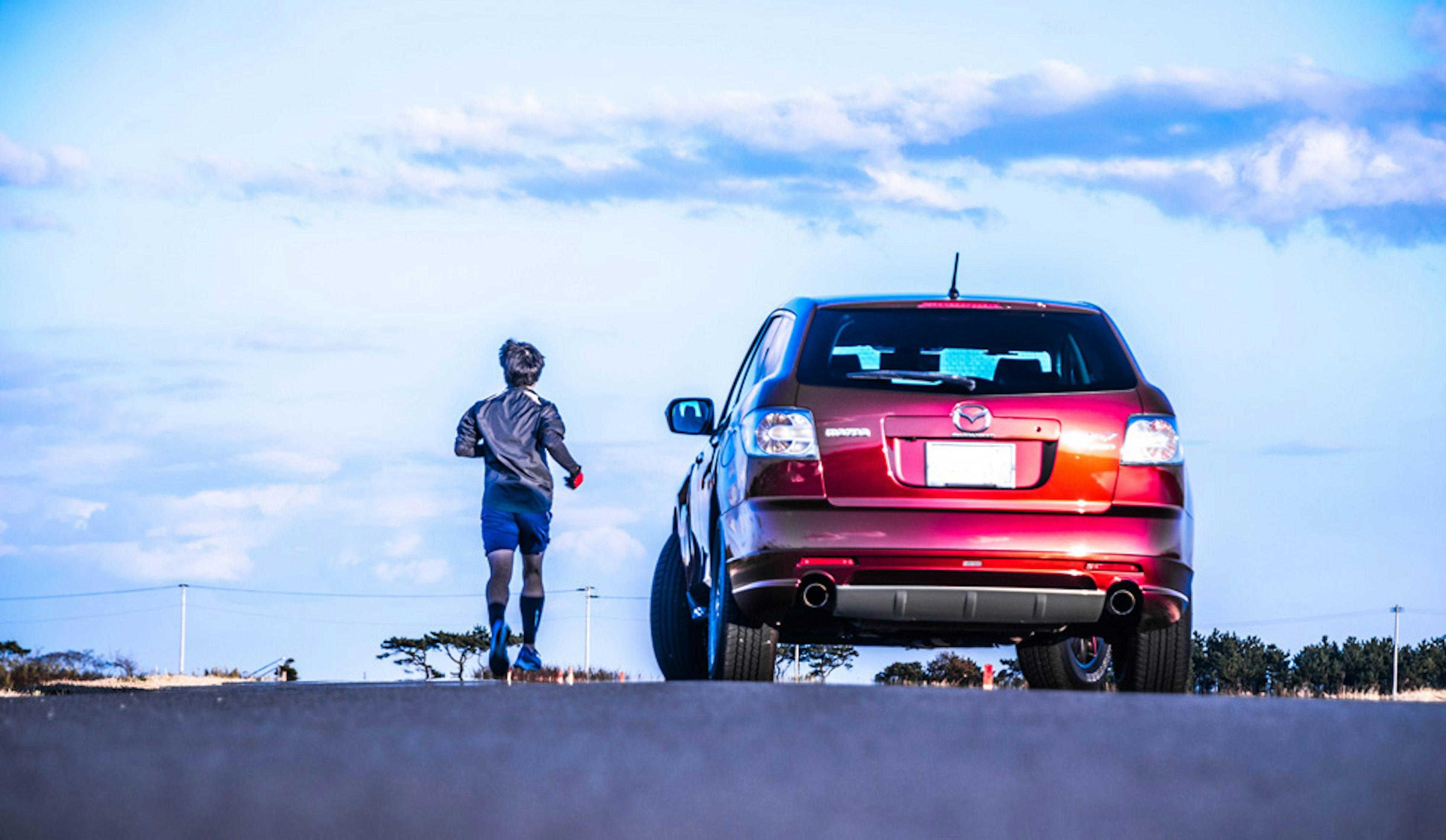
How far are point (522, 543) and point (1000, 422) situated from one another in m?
4.76

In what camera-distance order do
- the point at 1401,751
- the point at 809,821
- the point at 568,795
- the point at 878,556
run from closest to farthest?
the point at 809,821 → the point at 568,795 → the point at 1401,751 → the point at 878,556

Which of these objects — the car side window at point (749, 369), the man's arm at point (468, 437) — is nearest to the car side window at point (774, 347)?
the car side window at point (749, 369)

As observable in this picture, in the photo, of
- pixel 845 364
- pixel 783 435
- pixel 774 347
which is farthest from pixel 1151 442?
pixel 774 347

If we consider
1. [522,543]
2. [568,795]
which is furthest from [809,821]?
[522,543]

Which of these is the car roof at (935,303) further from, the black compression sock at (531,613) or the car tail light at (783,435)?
the black compression sock at (531,613)

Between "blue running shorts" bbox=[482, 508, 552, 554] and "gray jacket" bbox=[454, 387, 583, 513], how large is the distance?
0.03 meters

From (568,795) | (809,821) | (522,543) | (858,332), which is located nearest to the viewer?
(809,821)

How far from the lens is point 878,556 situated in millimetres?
7668

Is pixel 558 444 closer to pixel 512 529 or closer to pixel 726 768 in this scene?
pixel 512 529

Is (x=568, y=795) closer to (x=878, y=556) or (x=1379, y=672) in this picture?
(x=878, y=556)

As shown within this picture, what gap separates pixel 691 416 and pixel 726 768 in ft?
17.1

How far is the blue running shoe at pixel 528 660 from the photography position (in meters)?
10.9

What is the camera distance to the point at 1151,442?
799 cm

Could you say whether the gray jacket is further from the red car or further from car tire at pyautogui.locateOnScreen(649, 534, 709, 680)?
the red car
